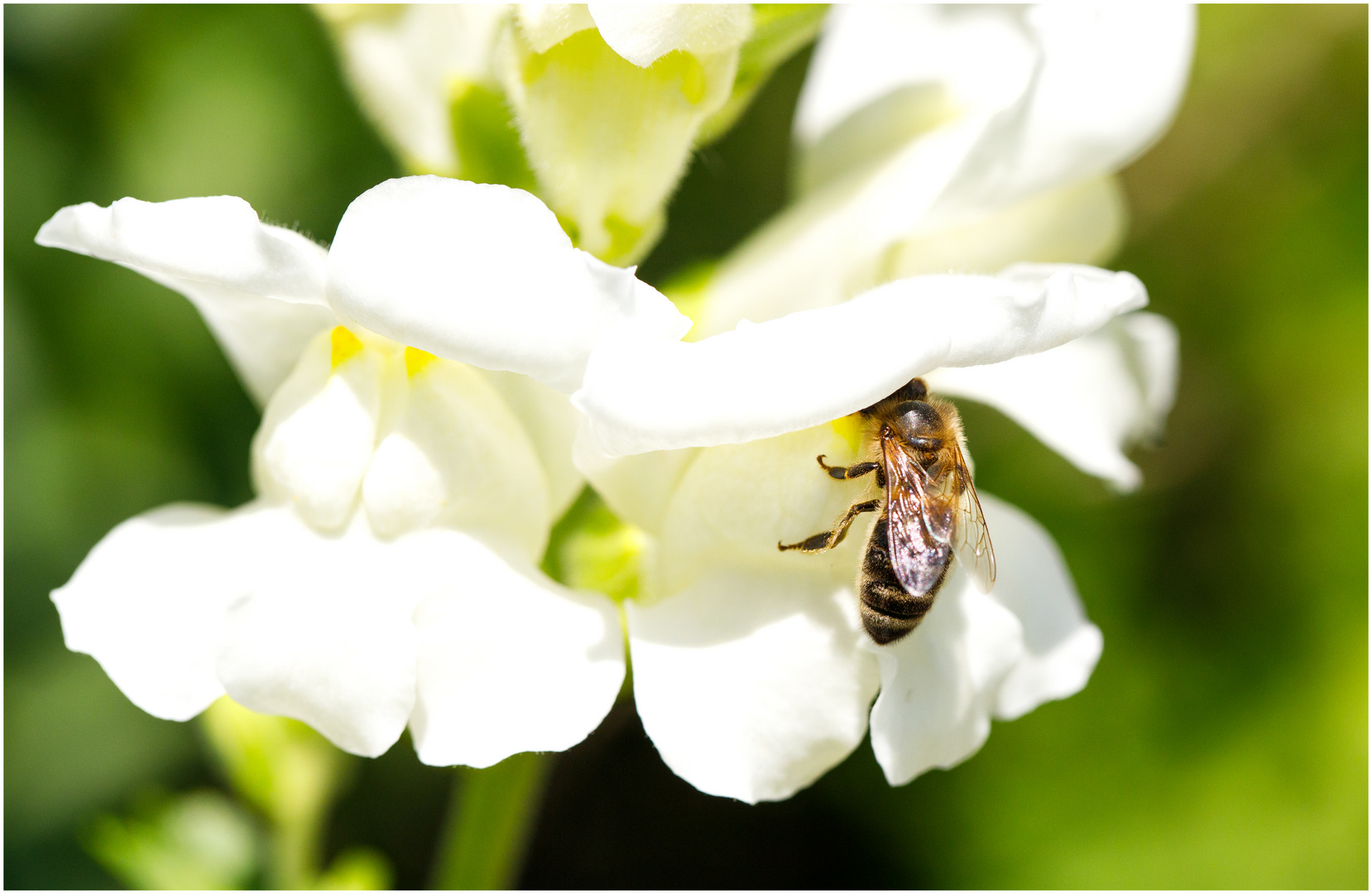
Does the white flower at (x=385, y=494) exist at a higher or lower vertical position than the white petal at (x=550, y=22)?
lower

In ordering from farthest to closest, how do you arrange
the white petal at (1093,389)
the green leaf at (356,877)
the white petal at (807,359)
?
the green leaf at (356,877) → the white petal at (1093,389) → the white petal at (807,359)

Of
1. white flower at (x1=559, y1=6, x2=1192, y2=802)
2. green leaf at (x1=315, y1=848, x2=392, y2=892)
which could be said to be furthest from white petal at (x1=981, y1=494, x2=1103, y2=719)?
green leaf at (x1=315, y1=848, x2=392, y2=892)

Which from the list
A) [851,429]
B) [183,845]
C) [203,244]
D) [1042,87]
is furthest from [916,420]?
[183,845]

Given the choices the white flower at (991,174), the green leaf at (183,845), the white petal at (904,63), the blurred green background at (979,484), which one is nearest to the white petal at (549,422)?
the white flower at (991,174)

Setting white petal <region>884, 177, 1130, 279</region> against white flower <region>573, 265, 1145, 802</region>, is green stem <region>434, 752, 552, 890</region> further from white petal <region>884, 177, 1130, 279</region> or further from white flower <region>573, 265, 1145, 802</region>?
white petal <region>884, 177, 1130, 279</region>

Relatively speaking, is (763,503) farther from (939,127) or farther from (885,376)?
(939,127)

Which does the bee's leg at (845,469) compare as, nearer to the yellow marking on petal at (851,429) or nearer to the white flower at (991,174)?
the yellow marking on petal at (851,429)
